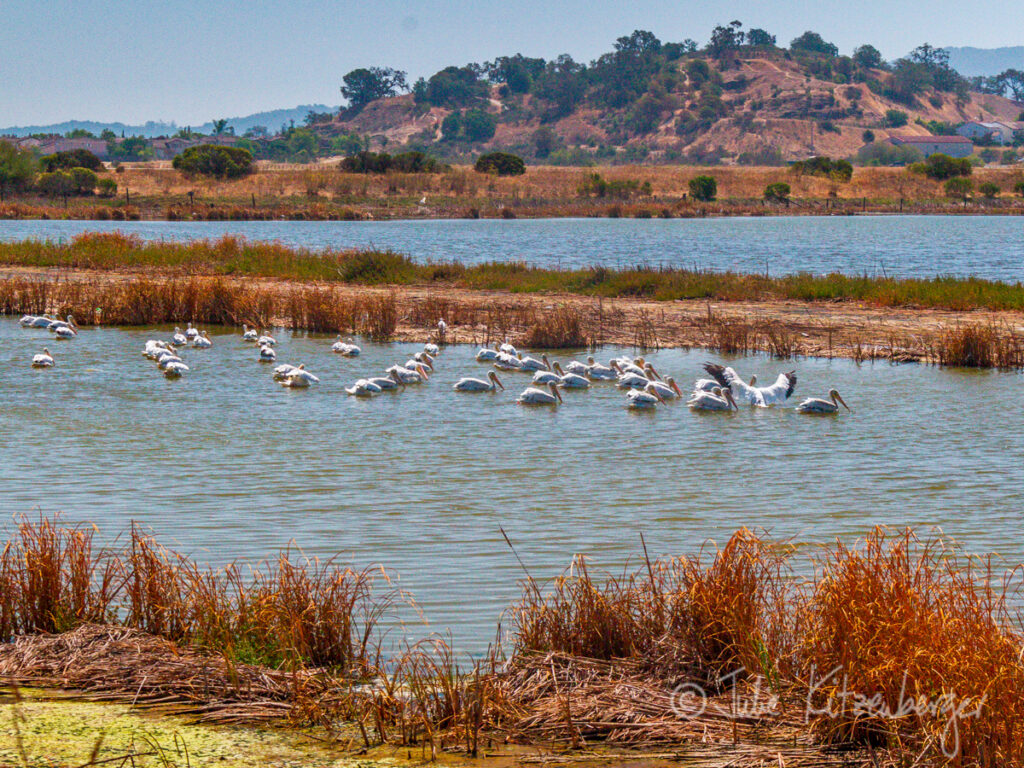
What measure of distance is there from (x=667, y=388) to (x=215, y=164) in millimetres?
72669

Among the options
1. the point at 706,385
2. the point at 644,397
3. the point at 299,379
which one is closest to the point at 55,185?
the point at 299,379

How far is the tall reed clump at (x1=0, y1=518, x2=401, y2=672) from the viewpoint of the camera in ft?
18.5

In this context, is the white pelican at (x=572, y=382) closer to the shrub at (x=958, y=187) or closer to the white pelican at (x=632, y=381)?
the white pelican at (x=632, y=381)

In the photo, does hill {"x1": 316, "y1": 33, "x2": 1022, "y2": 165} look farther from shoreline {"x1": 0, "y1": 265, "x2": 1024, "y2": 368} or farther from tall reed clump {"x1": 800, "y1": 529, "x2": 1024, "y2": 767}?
tall reed clump {"x1": 800, "y1": 529, "x2": 1024, "y2": 767}

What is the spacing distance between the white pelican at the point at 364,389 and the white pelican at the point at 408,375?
0.56m

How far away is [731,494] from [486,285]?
16.2 m

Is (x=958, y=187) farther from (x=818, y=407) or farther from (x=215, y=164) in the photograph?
(x=818, y=407)

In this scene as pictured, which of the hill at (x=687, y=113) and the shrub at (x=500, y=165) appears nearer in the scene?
the shrub at (x=500, y=165)

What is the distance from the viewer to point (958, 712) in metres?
4.22

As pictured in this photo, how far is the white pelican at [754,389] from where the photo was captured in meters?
14.3

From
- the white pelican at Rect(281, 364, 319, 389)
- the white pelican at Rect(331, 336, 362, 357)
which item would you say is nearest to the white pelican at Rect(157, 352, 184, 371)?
the white pelican at Rect(281, 364, 319, 389)

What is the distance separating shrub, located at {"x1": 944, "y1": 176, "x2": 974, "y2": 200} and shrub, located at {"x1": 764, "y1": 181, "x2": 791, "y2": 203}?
1282cm

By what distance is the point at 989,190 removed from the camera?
77.2m
